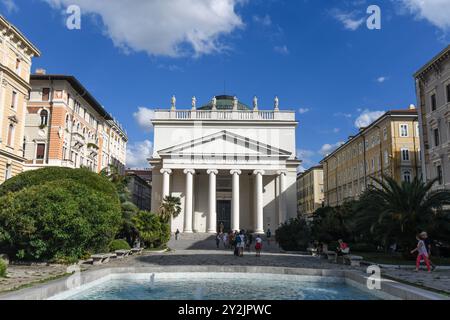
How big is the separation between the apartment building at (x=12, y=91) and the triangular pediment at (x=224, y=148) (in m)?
15.2

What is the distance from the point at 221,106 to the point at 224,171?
15.8m

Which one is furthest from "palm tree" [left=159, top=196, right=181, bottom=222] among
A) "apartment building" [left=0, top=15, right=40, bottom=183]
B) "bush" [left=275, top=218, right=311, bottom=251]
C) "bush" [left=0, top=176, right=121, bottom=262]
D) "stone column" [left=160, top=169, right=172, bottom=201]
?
"bush" [left=0, top=176, right=121, bottom=262]

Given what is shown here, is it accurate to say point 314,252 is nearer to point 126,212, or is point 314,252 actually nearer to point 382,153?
point 126,212

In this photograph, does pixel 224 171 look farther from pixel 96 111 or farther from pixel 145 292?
pixel 145 292

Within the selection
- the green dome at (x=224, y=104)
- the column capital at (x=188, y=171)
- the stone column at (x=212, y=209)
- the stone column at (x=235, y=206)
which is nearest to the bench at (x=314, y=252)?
the stone column at (x=235, y=206)

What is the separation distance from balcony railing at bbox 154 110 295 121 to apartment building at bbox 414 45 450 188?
66.6ft

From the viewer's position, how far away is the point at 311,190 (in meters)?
89.2

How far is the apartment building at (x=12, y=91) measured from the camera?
3425 cm

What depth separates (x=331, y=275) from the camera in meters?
14.7

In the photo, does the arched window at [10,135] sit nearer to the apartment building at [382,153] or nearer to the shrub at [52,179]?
the shrub at [52,179]

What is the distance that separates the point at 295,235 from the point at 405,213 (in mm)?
10507
